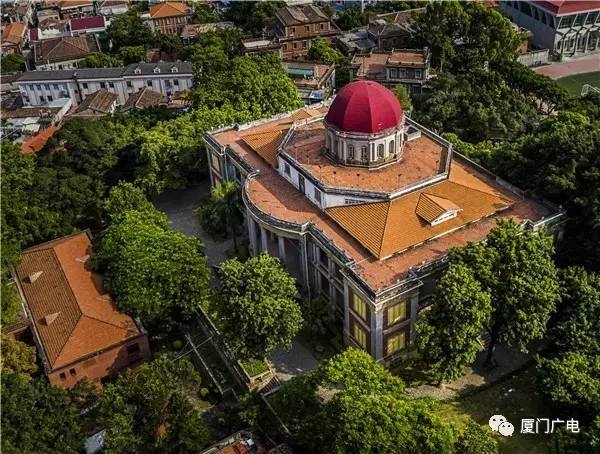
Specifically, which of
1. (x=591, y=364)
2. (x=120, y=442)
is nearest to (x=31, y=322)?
(x=120, y=442)

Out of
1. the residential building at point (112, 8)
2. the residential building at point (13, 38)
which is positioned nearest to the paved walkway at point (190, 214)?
the residential building at point (13, 38)

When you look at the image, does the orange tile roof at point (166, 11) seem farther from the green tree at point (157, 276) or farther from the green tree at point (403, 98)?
the green tree at point (157, 276)

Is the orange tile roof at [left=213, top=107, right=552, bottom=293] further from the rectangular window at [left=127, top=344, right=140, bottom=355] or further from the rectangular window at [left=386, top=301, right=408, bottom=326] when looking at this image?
the rectangular window at [left=127, top=344, right=140, bottom=355]

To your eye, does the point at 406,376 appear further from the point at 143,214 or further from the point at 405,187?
the point at 143,214

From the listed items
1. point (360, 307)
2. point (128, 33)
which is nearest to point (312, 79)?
point (128, 33)

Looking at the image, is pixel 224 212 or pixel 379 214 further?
pixel 224 212

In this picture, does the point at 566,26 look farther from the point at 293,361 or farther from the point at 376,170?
the point at 293,361

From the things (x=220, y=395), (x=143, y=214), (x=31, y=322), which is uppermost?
(x=143, y=214)
